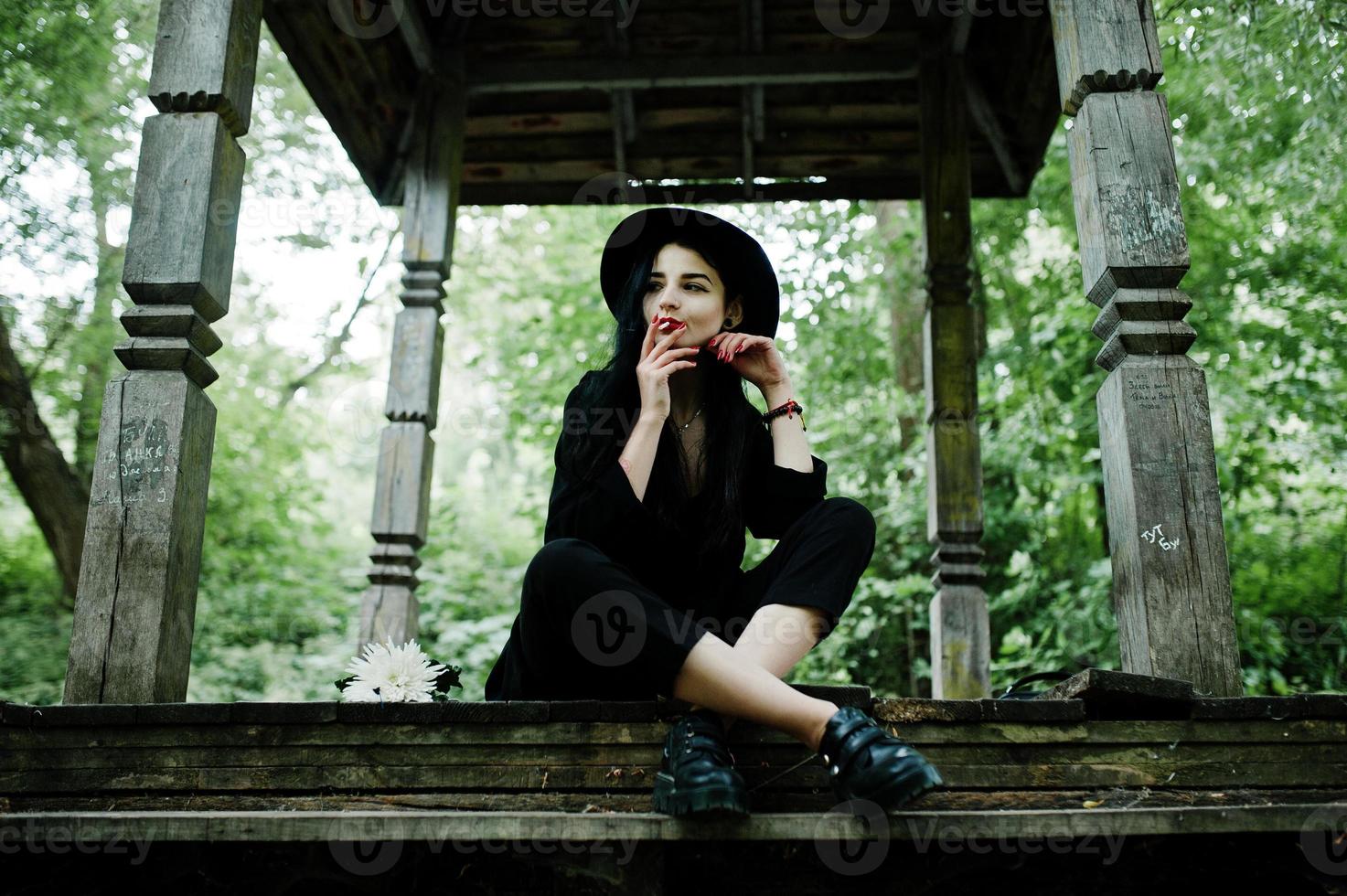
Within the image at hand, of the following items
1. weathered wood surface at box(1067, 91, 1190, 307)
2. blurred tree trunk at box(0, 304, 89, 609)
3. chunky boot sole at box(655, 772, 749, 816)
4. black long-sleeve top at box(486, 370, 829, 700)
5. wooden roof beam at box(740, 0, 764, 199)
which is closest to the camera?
chunky boot sole at box(655, 772, 749, 816)

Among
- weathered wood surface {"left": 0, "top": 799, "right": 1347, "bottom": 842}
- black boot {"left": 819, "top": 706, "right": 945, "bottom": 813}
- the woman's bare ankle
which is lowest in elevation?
weathered wood surface {"left": 0, "top": 799, "right": 1347, "bottom": 842}

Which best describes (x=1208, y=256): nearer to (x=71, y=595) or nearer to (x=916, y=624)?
(x=916, y=624)

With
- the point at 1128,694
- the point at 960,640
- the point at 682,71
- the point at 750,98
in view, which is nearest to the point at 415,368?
the point at 682,71

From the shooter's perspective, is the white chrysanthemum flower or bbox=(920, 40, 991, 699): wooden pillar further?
bbox=(920, 40, 991, 699): wooden pillar

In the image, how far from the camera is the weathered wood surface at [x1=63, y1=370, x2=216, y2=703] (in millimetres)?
2504

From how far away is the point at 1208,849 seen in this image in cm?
207

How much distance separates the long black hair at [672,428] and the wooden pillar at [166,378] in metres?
1.01

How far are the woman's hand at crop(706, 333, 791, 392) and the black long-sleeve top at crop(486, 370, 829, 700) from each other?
0.54ft

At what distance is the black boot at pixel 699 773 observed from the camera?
5.70ft

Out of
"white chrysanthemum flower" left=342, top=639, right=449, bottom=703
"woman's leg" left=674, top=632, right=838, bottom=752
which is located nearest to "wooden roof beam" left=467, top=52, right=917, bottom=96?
"white chrysanthemum flower" left=342, top=639, right=449, bottom=703

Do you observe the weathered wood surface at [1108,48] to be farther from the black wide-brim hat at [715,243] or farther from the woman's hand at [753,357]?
the woman's hand at [753,357]

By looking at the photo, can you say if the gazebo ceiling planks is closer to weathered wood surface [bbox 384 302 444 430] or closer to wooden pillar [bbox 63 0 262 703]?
weathered wood surface [bbox 384 302 444 430]

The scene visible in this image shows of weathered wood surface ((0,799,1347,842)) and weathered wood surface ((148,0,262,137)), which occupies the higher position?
weathered wood surface ((148,0,262,137))

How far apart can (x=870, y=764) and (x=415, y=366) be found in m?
3.55
